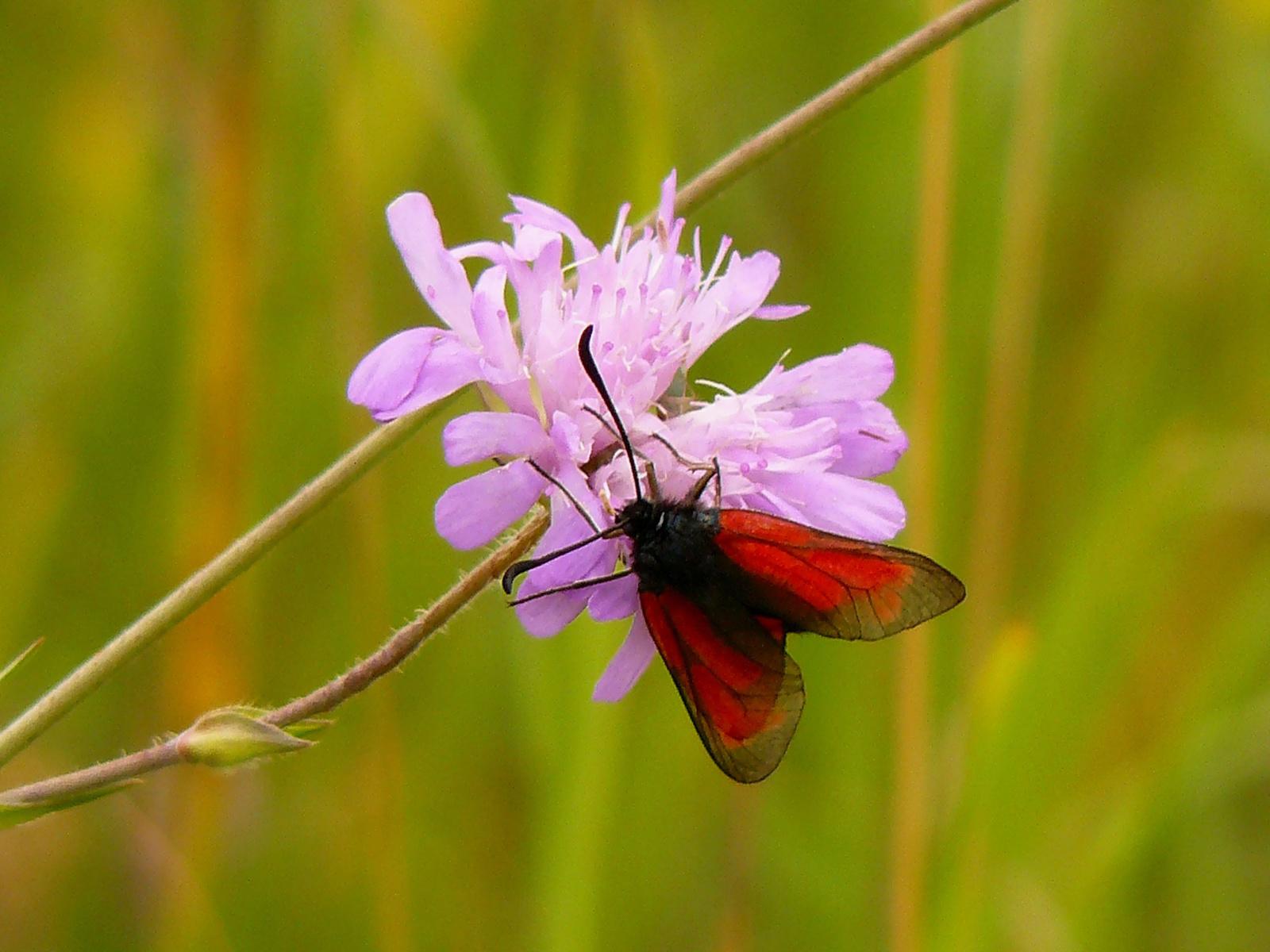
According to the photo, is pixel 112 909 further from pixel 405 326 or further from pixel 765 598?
pixel 765 598

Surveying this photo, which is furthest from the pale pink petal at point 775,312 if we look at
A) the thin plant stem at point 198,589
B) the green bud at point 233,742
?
the green bud at point 233,742

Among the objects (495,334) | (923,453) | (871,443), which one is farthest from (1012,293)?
(495,334)

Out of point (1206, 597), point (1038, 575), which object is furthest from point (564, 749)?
point (1206, 597)

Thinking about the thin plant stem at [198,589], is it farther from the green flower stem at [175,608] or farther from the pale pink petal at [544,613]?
the pale pink petal at [544,613]

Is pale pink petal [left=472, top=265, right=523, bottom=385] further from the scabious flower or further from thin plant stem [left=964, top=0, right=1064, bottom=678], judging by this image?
thin plant stem [left=964, top=0, right=1064, bottom=678]

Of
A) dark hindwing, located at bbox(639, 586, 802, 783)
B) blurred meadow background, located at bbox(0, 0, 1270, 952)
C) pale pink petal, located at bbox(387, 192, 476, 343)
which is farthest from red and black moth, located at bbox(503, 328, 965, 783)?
blurred meadow background, located at bbox(0, 0, 1270, 952)

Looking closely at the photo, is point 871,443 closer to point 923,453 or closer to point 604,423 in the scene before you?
point 604,423
